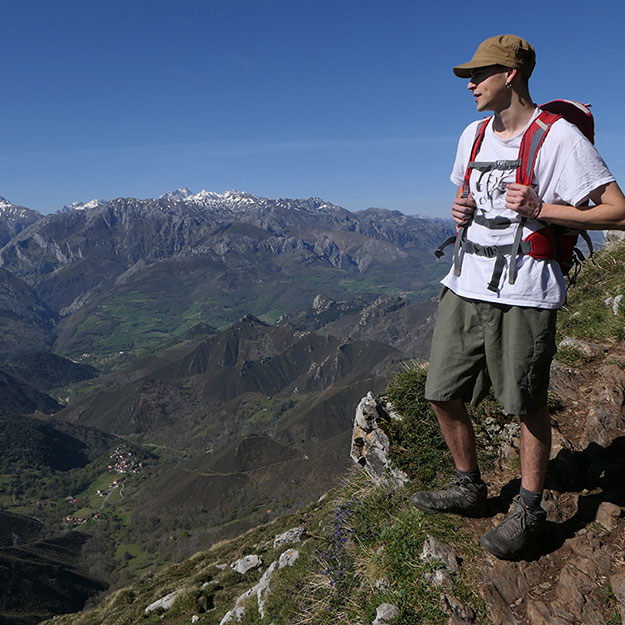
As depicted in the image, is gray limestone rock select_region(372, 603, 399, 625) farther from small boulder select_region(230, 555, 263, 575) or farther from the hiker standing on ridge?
small boulder select_region(230, 555, 263, 575)

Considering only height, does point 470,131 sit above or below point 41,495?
above

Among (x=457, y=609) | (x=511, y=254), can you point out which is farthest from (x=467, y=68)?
(x=457, y=609)

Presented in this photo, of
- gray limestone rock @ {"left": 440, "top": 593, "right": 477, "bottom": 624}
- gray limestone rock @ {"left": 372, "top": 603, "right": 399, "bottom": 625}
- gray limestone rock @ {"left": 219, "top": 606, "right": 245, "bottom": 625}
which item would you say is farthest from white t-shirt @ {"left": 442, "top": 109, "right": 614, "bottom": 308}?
gray limestone rock @ {"left": 219, "top": 606, "right": 245, "bottom": 625}

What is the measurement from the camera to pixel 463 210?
4.09 m

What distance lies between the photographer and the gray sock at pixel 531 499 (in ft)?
13.8

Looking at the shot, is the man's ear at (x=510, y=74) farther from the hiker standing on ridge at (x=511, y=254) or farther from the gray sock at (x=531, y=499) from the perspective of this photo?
the gray sock at (x=531, y=499)

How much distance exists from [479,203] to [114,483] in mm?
223717

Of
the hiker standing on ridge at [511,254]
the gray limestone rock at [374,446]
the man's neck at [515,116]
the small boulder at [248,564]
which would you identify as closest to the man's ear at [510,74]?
the hiker standing on ridge at [511,254]

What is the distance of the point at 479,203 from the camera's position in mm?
3988

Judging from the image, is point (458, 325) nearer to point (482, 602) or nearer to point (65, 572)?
point (482, 602)

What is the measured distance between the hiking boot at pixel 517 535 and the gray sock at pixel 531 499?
0.10 feet

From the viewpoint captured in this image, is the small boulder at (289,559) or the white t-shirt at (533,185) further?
the small boulder at (289,559)

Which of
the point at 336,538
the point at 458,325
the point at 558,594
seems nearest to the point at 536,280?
the point at 458,325

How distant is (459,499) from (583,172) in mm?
3404
